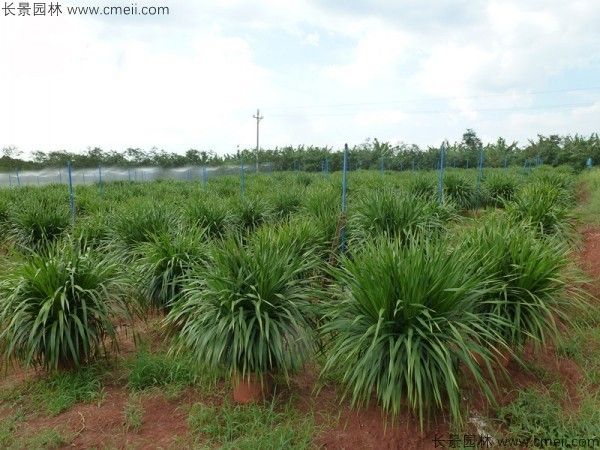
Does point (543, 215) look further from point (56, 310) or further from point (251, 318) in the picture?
point (56, 310)

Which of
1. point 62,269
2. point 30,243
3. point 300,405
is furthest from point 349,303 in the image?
point 30,243

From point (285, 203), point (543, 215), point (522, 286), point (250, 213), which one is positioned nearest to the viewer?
point (522, 286)

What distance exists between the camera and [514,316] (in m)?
3.49

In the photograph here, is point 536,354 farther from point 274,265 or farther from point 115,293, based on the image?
point 115,293

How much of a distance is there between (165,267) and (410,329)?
279cm

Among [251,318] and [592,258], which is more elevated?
[251,318]

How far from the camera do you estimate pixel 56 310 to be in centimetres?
357

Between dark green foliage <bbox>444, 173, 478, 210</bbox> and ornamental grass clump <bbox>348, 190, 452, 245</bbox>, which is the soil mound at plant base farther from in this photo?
dark green foliage <bbox>444, 173, 478, 210</bbox>

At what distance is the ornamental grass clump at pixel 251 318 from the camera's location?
311 centimetres

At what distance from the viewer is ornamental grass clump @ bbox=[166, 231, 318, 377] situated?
3.11 metres

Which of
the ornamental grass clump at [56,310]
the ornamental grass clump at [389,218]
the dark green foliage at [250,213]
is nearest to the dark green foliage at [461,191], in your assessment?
the dark green foliage at [250,213]

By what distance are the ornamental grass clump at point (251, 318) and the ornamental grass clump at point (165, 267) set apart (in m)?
1.11

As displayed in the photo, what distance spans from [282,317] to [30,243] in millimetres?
5540

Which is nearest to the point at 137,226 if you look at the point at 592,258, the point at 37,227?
the point at 37,227
